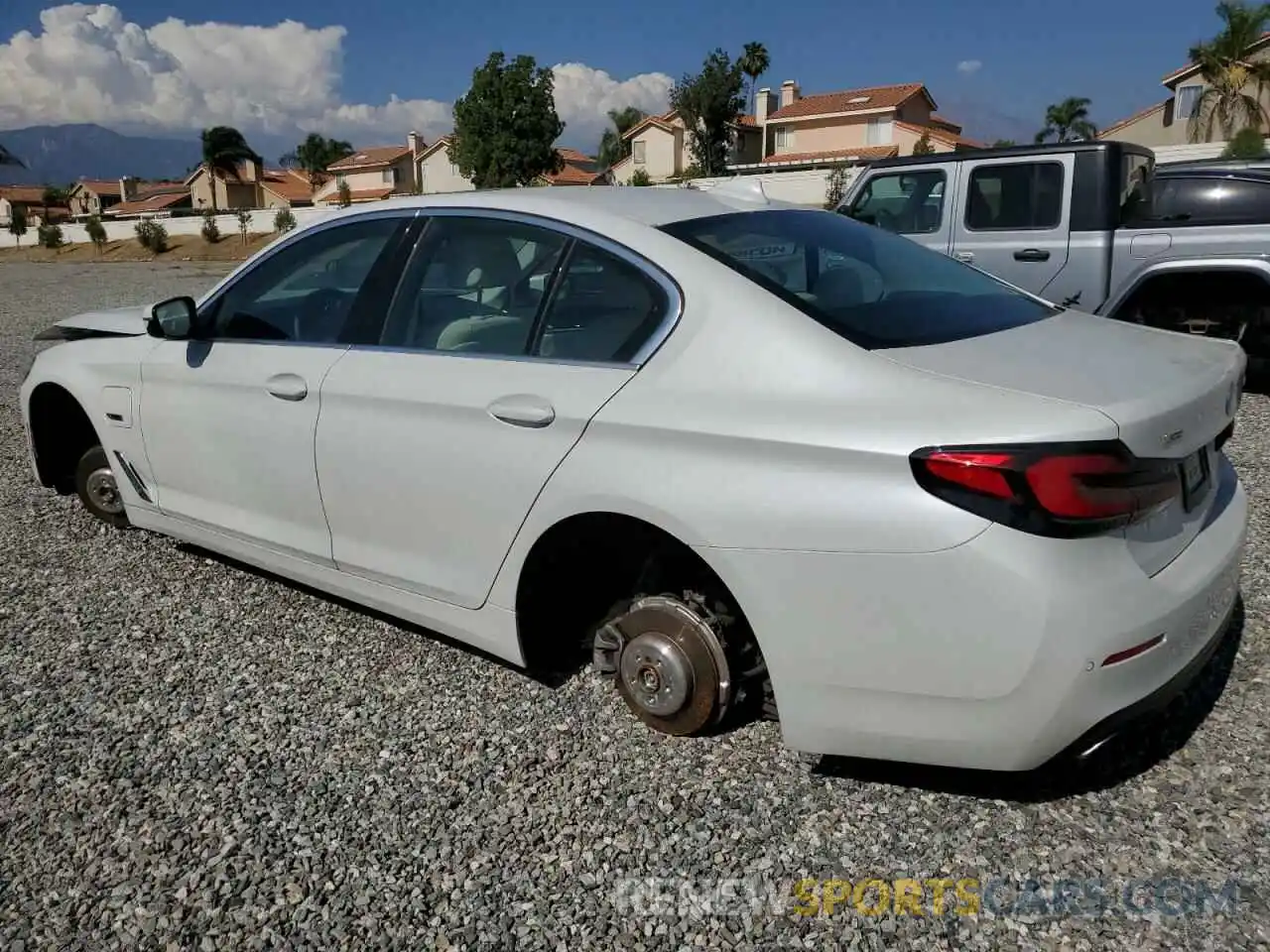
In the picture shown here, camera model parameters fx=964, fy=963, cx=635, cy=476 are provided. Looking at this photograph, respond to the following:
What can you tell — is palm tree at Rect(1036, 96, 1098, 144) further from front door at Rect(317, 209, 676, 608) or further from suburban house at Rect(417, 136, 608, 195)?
front door at Rect(317, 209, 676, 608)

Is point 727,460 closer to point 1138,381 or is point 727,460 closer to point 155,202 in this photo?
point 1138,381

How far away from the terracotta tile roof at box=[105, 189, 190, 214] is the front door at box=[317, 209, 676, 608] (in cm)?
9445

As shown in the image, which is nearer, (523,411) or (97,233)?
(523,411)

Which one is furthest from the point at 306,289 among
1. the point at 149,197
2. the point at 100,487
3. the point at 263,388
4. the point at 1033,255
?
the point at 149,197

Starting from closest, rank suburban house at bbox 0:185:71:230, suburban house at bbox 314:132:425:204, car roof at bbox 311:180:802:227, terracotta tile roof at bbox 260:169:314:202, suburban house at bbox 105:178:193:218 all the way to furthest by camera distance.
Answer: car roof at bbox 311:180:802:227 → suburban house at bbox 314:132:425:204 → terracotta tile roof at bbox 260:169:314:202 → suburban house at bbox 105:178:193:218 → suburban house at bbox 0:185:71:230

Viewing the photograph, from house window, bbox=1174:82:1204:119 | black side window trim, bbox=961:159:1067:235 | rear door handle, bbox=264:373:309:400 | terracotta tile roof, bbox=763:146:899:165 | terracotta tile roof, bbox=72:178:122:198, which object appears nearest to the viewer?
rear door handle, bbox=264:373:309:400

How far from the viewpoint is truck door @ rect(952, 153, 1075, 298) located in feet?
23.6

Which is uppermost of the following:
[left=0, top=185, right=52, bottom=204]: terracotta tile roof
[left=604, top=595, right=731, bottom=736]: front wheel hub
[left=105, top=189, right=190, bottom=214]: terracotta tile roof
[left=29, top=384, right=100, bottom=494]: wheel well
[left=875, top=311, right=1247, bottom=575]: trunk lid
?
[left=0, top=185, right=52, bottom=204]: terracotta tile roof

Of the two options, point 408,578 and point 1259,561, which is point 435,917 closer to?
point 408,578

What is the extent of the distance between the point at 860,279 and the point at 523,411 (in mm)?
1059

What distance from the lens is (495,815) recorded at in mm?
2572

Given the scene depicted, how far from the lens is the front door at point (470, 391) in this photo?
8.80 ft

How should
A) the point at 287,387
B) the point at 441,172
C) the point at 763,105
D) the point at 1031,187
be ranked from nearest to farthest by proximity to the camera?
the point at 287,387 < the point at 1031,187 < the point at 763,105 < the point at 441,172

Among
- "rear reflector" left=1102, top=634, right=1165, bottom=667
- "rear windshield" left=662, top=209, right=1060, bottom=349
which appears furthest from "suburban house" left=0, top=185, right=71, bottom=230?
"rear reflector" left=1102, top=634, right=1165, bottom=667
